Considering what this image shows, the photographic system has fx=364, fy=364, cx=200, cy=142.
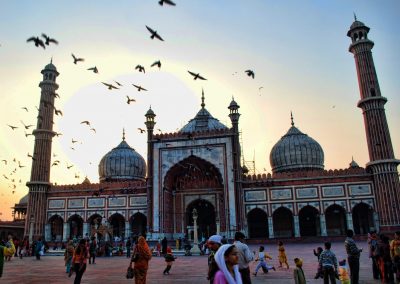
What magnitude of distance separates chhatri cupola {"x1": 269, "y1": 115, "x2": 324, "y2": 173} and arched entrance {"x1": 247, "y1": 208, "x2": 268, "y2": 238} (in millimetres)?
6242

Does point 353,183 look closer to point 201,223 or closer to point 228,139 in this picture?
point 228,139

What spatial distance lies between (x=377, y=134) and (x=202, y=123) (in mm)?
16933

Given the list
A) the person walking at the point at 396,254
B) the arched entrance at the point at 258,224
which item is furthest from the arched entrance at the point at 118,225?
the person walking at the point at 396,254

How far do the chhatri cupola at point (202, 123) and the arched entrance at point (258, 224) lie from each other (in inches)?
391

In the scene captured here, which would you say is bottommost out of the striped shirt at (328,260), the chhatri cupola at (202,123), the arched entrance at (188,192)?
the striped shirt at (328,260)

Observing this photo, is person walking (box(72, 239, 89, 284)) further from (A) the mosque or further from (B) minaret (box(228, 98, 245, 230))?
Result: (B) minaret (box(228, 98, 245, 230))

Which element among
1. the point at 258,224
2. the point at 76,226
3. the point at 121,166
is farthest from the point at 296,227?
the point at 76,226

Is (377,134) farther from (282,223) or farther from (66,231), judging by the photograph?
(66,231)

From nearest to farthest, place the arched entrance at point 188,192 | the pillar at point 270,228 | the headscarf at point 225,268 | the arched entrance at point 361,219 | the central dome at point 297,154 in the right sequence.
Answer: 1. the headscarf at point 225,268
2. the pillar at point 270,228
3. the arched entrance at point 188,192
4. the arched entrance at point 361,219
5. the central dome at point 297,154

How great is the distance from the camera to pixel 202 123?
3850cm

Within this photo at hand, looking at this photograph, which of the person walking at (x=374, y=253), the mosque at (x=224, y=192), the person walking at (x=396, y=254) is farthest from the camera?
the mosque at (x=224, y=192)

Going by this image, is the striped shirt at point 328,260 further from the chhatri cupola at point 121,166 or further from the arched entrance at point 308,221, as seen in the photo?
the chhatri cupola at point 121,166

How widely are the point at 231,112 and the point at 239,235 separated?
85.5 ft

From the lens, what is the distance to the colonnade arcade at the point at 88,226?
107 feet
